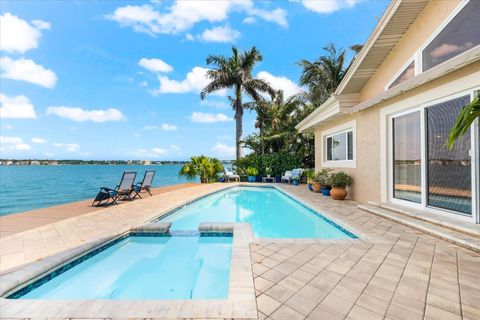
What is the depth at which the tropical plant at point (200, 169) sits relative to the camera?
16969 millimetres

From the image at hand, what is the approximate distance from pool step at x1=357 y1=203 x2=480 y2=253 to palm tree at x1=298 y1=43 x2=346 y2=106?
1469 centimetres

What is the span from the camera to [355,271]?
332 centimetres

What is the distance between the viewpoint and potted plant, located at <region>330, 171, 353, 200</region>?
8.86 metres

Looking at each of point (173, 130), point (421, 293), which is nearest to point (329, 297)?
point (421, 293)

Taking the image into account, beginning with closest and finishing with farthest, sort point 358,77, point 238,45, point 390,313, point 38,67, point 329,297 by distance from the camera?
point 390,313
point 329,297
point 358,77
point 38,67
point 238,45

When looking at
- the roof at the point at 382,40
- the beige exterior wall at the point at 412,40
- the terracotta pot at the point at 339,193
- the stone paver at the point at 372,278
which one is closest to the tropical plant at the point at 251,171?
the terracotta pot at the point at 339,193

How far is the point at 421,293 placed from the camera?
9.11 feet

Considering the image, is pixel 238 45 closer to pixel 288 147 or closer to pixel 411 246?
pixel 288 147

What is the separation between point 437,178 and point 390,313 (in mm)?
4424

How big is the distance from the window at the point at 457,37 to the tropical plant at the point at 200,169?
13.6 m

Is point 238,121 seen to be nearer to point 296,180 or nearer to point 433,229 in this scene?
point 296,180

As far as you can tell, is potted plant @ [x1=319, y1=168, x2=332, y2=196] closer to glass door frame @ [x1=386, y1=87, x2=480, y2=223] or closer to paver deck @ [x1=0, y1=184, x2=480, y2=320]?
glass door frame @ [x1=386, y1=87, x2=480, y2=223]

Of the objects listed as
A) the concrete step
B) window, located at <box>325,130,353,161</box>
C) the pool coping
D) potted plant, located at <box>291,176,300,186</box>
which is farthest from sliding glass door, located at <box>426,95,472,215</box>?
potted plant, located at <box>291,176,300,186</box>

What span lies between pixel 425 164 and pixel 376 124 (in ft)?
7.49
